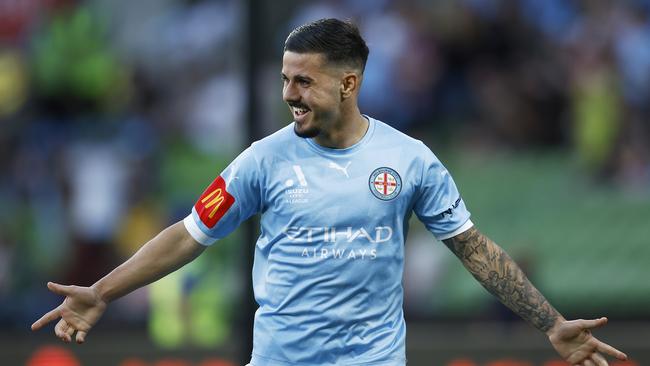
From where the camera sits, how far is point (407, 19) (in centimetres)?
1310

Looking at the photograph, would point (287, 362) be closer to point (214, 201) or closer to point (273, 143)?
point (214, 201)

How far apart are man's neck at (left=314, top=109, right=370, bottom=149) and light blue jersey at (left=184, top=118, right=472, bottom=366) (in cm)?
3

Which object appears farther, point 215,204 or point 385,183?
point 215,204

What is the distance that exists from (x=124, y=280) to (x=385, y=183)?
1.15m

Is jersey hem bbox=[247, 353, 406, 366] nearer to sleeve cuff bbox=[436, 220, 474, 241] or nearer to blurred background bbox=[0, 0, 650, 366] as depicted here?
sleeve cuff bbox=[436, 220, 474, 241]

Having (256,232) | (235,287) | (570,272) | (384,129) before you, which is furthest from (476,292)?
(384,129)

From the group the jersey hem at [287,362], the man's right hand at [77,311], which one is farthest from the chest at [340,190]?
the man's right hand at [77,311]

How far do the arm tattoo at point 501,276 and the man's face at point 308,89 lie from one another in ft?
2.57

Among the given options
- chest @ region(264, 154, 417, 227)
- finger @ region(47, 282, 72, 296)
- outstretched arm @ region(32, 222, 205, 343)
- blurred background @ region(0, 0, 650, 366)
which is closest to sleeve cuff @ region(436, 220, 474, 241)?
chest @ region(264, 154, 417, 227)

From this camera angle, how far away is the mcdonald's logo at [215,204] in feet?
19.6

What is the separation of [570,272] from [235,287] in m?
2.82

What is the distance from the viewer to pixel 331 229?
5844 millimetres

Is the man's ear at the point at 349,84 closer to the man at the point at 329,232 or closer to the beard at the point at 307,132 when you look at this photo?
the man at the point at 329,232

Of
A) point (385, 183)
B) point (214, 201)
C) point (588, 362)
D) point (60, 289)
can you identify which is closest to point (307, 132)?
point (385, 183)
